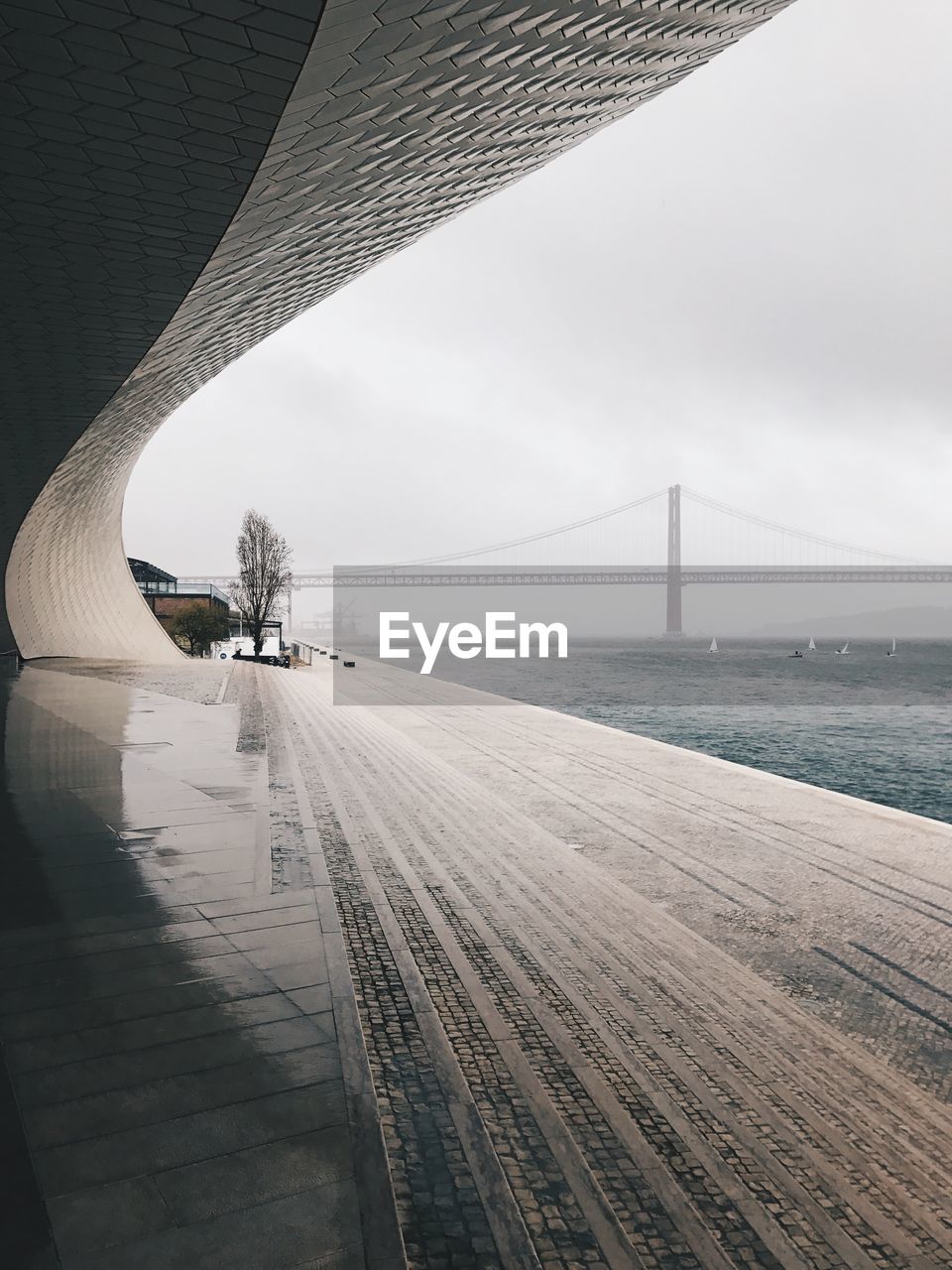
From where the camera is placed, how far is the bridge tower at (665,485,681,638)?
311 ft

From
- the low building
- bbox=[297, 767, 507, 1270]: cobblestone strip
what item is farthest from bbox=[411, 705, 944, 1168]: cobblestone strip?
the low building

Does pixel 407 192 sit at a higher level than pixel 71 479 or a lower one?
higher

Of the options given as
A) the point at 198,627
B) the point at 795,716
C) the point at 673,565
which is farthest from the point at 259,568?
the point at 673,565

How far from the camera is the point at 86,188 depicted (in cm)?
619

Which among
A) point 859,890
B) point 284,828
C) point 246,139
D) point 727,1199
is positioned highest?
point 246,139

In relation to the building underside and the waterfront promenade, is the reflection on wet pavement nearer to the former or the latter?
the waterfront promenade

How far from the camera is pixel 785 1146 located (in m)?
3.51

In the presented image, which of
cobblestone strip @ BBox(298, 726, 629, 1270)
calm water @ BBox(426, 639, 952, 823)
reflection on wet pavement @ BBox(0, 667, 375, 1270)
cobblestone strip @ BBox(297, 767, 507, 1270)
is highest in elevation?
reflection on wet pavement @ BBox(0, 667, 375, 1270)

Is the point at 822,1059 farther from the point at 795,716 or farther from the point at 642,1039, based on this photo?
the point at 795,716

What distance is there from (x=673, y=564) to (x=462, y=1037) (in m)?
104

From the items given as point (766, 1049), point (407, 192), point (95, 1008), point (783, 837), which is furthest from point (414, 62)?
point (783, 837)

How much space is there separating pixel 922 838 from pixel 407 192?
348 inches

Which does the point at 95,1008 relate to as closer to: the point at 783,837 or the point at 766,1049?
the point at 766,1049

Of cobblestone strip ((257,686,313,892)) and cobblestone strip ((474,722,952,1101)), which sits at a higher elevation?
cobblestone strip ((257,686,313,892))
